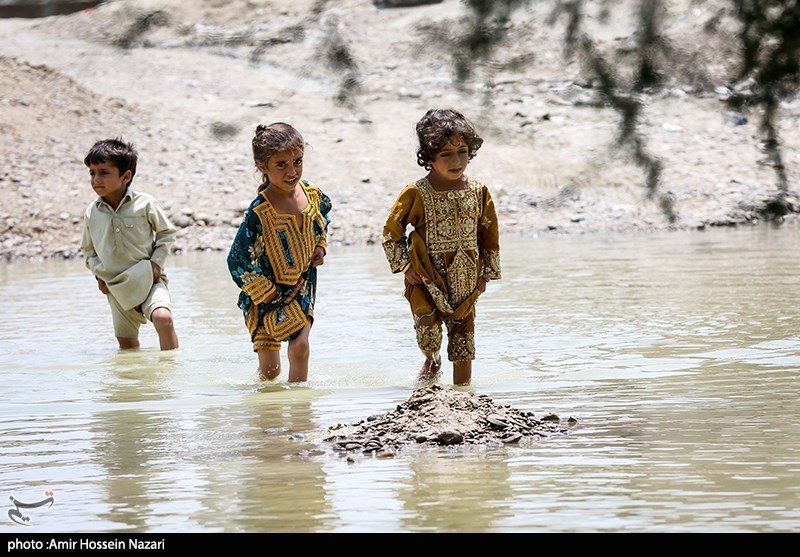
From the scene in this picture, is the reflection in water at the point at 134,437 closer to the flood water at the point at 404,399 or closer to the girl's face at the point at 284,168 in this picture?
the flood water at the point at 404,399

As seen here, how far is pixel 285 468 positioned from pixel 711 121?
16678mm

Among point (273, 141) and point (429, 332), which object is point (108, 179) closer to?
point (273, 141)

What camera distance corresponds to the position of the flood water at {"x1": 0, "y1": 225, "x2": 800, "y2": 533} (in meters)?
3.89

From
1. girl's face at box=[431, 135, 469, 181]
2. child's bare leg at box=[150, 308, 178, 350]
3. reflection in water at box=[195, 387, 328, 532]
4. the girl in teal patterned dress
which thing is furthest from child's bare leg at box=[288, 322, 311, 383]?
child's bare leg at box=[150, 308, 178, 350]

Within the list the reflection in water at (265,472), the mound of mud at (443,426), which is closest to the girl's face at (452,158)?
the reflection in water at (265,472)

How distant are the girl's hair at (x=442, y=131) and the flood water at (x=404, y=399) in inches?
44.3

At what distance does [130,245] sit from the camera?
26.3 ft

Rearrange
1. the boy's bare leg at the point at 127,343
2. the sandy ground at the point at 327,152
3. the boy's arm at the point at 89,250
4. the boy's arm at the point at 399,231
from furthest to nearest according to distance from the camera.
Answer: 1. the sandy ground at the point at 327,152
2. the boy's bare leg at the point at 127,343
3. the boy's arm at the point at 89,250
4. the boy's arm at the point at 399,231

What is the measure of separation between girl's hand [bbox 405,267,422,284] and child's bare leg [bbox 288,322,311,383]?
1.93ft

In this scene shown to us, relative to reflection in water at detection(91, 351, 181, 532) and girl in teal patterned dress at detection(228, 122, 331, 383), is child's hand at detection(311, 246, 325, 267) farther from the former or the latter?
reflection in water at detection(91, 351, 181, 532)

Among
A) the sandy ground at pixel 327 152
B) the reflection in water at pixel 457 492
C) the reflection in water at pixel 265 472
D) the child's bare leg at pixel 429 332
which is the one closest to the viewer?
the reflection in water at pixel 457 492

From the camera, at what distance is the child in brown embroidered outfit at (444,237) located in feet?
20.4
